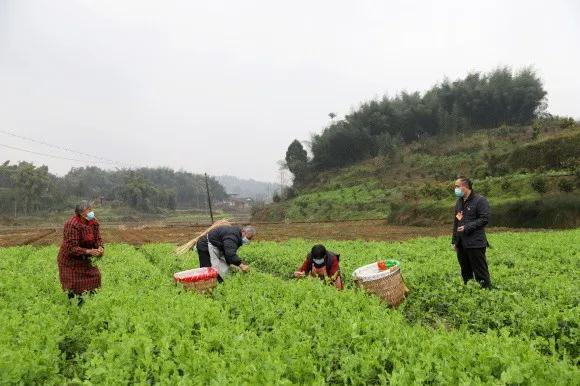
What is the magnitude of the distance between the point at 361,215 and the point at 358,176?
60.3ft

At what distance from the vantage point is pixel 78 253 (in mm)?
7711

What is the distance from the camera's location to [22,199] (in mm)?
78812

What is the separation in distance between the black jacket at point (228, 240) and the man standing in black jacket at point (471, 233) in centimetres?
393

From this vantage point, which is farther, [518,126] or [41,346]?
[518,126]

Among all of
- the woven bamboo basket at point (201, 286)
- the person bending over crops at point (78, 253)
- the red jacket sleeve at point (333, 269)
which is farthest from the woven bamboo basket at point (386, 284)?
the person bending over crops at point (78, 253)

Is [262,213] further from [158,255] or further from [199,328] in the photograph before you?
[199,328]

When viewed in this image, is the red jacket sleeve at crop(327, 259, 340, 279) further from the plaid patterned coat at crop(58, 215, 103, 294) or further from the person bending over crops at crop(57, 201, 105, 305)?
the plaid patterned coat at crop(58, 215, 103, 294)

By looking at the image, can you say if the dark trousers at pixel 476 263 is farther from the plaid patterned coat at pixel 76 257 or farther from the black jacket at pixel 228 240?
the plaid patterned coat at pixel 76 257

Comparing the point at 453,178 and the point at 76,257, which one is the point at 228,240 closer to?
the point at 76,257

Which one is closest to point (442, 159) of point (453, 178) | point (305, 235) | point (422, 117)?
point (453, 178)

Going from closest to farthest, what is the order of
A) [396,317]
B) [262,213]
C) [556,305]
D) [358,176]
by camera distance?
[396,317] → [556,305] → [262,213] → [358,176]

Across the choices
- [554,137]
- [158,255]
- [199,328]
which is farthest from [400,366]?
[554,137]

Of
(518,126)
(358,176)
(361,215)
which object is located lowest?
(361,215)

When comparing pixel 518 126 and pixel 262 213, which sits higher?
pixel 518 126
